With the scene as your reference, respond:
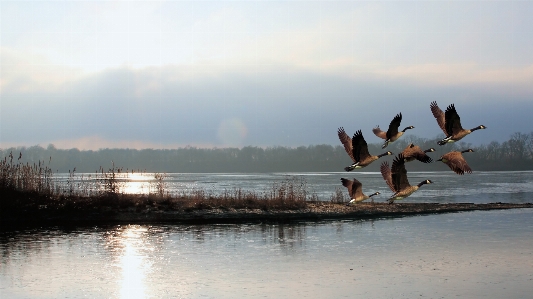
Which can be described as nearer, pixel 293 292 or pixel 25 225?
pixel 293 292

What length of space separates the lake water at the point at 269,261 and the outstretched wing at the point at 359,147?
8.73 metres

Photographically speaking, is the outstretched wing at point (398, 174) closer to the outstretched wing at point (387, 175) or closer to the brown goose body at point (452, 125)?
the outstretched wing at point (387, 175)

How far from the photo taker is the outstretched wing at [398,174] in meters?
4.82

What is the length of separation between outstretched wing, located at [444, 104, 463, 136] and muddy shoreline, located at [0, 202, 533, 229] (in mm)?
25949

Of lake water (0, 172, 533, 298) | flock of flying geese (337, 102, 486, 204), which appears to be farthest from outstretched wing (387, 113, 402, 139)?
lake water (0, 172, 533, 298)

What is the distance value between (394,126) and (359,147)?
45 centimetres

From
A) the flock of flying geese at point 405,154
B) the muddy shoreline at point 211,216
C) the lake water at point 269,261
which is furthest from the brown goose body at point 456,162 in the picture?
the muddy shoreline at point 211,216

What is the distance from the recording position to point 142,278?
52.2 ft

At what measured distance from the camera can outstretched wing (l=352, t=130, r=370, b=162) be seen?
5.40 meters

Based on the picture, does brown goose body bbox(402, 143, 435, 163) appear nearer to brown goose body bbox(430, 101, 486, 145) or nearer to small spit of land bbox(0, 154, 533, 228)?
brown goose body bbox(430, 101, 486, 145)

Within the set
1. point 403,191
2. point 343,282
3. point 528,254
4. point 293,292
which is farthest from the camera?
point 528,254

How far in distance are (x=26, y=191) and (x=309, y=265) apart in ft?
67.3

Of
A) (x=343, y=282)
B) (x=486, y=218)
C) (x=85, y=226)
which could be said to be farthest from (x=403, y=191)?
(x=486, y=218)

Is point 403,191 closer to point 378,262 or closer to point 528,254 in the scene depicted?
point 378,262
